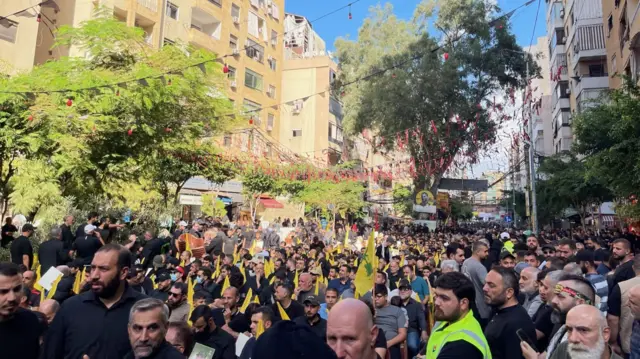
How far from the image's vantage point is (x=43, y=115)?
13258 mm

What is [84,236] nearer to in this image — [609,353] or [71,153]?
[71,153]

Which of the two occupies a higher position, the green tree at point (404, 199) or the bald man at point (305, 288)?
the green tree at point (404, 199)

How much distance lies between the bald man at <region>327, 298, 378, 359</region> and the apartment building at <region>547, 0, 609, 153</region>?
94.1 ft

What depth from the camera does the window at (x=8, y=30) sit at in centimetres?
1939

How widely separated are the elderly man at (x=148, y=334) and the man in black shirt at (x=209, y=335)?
5.64ft

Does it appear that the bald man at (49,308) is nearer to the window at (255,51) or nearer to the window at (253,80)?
the window at (253,80)

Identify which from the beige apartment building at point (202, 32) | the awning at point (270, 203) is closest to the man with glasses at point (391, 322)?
the beige apartment building at point (202, 32)

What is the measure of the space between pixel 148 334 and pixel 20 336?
0.94 metres

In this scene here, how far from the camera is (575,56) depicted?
34.9 metres

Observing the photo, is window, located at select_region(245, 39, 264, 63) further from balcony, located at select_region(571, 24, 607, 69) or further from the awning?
balcony, located at select_region(571, 24, 607, 69)

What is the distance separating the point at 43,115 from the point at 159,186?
6827 millimetres

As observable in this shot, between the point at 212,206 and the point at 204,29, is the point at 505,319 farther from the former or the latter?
the point at 204,29

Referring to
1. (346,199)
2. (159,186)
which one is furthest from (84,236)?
(346,199)

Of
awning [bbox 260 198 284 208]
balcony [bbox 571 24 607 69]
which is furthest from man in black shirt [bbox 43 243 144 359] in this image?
balcony [bbox 571 24 607 69]
